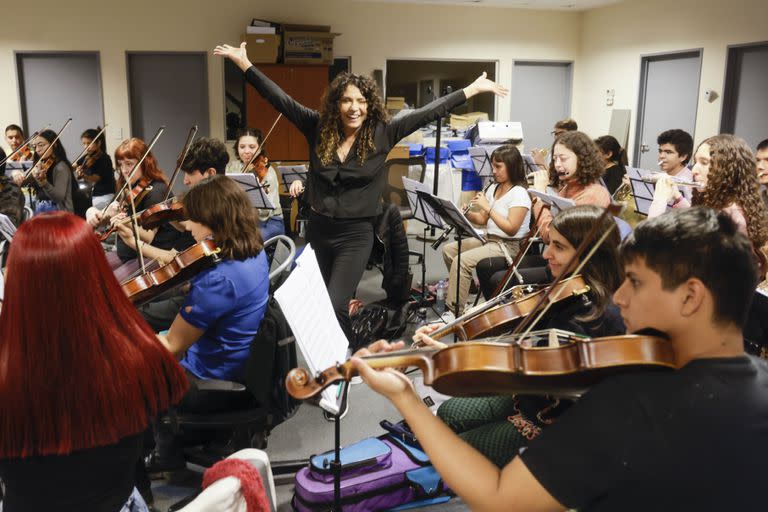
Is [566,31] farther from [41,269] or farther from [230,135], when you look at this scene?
[41,269]

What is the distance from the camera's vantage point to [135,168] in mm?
3514

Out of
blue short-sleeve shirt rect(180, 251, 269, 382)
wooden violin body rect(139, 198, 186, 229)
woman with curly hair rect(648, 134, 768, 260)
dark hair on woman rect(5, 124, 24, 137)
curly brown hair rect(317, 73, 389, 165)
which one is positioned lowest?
blue short-sleeve shirt rect(180, 251, 269, 382)

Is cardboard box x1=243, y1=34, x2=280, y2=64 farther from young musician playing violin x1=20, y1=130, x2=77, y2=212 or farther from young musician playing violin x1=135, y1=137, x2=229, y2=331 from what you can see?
young musician playing violin x1=135, y1=137, x2=229, y2=331

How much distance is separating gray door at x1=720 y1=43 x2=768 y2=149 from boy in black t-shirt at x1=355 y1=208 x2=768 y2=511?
598 centimetres

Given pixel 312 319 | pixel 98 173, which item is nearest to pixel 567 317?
pixel 312 319

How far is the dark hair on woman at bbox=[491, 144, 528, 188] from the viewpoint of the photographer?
388cm

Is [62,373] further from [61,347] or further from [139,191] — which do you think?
[139,191]

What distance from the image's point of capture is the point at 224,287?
2059 millimetres

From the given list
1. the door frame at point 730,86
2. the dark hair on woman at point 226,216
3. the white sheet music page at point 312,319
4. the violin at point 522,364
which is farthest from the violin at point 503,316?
the door frame at point 730,86

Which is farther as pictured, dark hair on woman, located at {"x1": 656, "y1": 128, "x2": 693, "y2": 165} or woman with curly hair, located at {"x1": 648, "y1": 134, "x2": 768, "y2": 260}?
dark hair on woman, located at {"x1": 656, "y1": 128, "x2": 693, "y2": 165}

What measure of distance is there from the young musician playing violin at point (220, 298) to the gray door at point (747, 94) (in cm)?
554

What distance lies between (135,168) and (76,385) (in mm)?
2603

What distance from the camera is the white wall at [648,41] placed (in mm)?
6180

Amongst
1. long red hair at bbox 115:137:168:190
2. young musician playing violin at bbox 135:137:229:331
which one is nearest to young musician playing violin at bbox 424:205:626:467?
young musician playing violin at bbox 135:137:229:331
